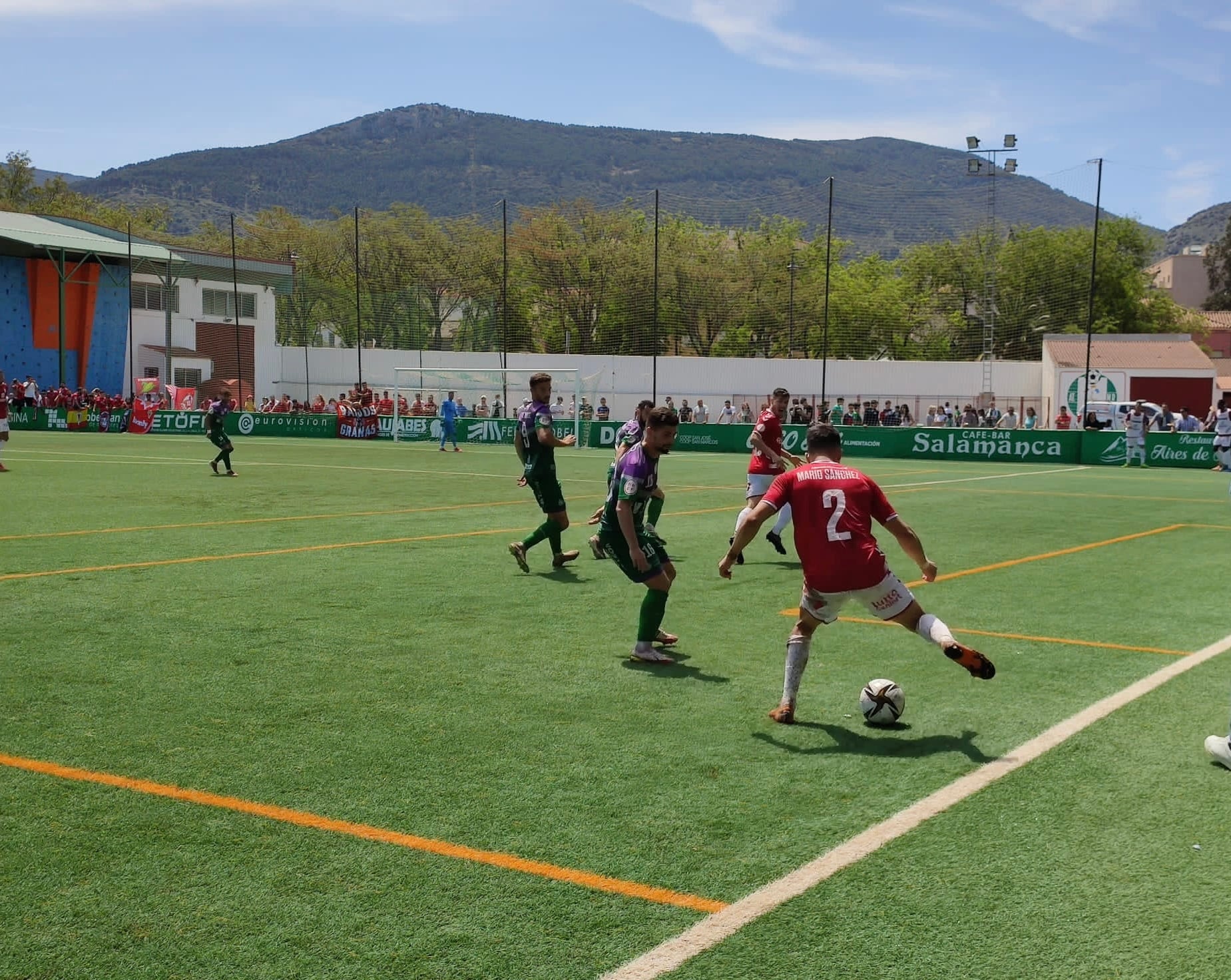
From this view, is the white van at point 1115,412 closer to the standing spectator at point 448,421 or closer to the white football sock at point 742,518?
the standing spectator at point 448,421

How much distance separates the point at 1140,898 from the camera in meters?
4.46

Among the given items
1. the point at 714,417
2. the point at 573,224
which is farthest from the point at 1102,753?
the point at 573,224

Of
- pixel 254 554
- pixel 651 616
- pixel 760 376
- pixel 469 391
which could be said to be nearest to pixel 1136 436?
pixel 469 391

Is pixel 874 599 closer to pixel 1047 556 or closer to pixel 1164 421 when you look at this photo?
pixel 1047 556

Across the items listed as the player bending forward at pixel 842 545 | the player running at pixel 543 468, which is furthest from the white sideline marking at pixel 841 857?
the player running at pixel 543 468

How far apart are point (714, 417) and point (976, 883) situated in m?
57.4

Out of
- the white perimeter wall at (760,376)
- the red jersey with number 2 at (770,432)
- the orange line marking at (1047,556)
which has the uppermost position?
the white perimeter wall at (760,376)

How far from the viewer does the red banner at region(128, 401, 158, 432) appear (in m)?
51.7

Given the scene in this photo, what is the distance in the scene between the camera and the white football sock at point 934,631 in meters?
6.41

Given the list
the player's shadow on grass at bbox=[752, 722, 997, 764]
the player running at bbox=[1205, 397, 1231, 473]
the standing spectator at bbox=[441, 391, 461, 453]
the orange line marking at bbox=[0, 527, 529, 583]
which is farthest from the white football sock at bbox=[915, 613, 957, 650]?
the standing spectator at bbox=[441, 391, 461, 453]

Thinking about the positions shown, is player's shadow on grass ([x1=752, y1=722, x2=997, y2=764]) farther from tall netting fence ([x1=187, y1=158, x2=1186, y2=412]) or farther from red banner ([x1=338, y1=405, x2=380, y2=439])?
tall netting fence ([x1=187, y1=158, x2=1186, y2=412])

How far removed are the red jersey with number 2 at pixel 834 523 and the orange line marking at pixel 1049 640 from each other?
80.8 inches

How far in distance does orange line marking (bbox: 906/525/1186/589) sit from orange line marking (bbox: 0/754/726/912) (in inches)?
268

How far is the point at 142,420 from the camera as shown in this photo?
51.9m
